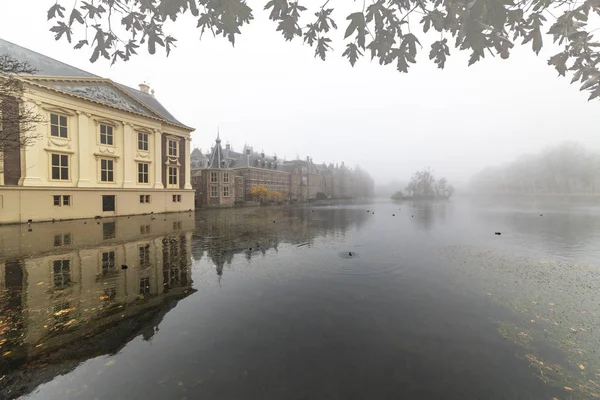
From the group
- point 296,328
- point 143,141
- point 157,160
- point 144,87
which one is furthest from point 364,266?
point 144,87

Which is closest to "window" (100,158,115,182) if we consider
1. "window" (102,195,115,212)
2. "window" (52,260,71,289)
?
"window" (102,195,115,212)

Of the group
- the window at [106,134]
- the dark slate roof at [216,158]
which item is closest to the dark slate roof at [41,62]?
the window at [106,134]

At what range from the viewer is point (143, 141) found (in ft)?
87.7

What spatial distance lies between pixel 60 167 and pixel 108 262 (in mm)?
19917

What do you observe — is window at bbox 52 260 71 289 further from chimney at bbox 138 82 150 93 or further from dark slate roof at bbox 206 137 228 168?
dark slate roof at bbox 206 137 228 168

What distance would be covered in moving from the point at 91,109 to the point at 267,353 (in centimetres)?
2906

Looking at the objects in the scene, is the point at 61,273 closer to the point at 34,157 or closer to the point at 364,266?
the point at 364,266

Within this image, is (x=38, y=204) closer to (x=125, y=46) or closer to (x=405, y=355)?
(x=125, y=46)

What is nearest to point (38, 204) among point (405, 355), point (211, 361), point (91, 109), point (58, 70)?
point (91, 109)

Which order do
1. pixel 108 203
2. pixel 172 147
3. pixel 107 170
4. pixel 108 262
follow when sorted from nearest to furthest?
pixel 108 262
pixel 108 203
pixel 107 170
pixel 172 147

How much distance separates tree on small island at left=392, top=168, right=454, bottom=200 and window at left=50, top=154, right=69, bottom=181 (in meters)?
93.7

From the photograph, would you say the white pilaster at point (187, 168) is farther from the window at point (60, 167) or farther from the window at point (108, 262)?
the window at point (108, 262)

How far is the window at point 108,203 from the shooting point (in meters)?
23.1

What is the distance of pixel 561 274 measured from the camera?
24.3 ft
